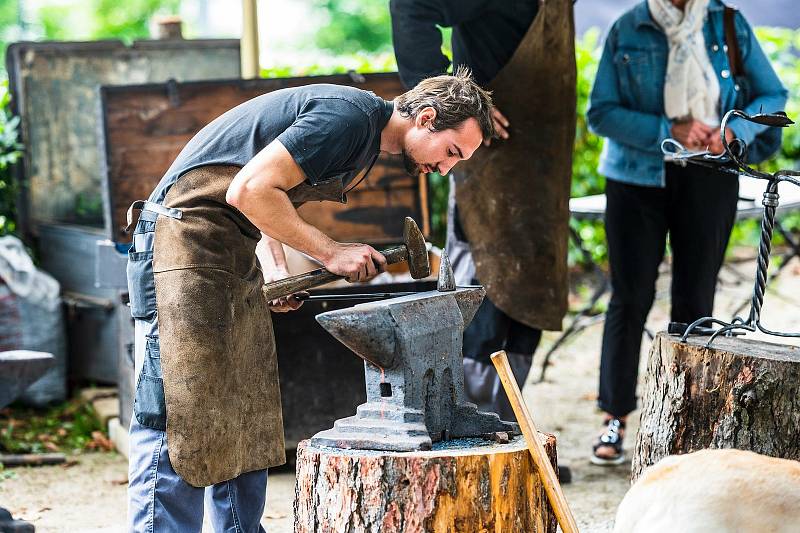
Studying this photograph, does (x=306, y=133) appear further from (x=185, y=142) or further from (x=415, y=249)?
(x=185, y=142)

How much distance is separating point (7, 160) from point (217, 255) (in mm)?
3528

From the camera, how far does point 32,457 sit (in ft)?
15.9

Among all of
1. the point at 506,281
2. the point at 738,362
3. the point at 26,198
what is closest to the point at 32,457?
the point at 26,198

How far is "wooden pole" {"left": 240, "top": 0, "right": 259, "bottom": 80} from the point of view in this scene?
5480 mm

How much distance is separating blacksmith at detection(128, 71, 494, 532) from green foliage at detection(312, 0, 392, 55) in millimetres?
16159

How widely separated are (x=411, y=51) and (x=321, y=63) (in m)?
3.57

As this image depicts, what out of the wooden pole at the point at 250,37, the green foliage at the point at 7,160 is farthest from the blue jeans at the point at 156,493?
the green foliage at the point at 7,160

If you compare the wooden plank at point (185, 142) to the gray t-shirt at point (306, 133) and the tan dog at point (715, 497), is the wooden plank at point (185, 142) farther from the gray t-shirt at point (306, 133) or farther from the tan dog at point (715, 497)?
the tan dog at point (715, 497)

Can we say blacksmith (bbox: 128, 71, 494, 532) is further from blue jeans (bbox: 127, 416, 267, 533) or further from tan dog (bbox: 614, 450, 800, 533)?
Answer: tan dog (bbox: 614, 450, 800, 533)

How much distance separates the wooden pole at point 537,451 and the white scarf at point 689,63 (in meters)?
1.96

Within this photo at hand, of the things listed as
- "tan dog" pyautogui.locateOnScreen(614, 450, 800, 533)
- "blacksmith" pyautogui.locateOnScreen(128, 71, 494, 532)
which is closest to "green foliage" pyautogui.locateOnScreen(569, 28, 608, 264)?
"blacksmith" pyautogui.locateOnScreen(128, 71, 494, 532)

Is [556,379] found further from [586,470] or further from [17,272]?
[17,272]

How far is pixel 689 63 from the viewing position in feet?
13.9

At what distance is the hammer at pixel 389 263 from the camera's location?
9.34ft
